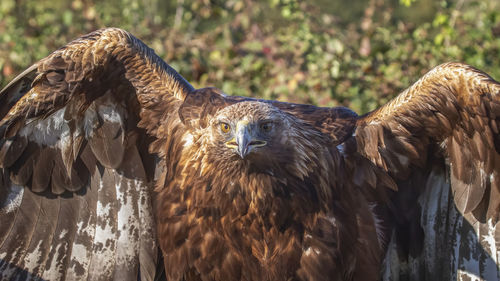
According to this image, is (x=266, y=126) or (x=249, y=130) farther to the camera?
(x=266, y=126)

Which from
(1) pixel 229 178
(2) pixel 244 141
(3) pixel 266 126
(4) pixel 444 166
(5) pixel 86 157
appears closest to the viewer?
(2) pixel 244 141

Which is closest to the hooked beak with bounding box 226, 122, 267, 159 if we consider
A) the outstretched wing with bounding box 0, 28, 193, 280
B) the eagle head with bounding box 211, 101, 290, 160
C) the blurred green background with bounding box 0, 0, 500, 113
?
the eagle head with bounding box 211, 101, 290, 160

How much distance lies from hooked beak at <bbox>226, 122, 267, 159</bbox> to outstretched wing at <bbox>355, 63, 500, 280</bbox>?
0.83 m

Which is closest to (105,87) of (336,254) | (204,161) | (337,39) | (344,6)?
(204,161)

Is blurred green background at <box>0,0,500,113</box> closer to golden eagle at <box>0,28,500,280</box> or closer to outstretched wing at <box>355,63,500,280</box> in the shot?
outstretched wing at <box>355,63,500,280</box>

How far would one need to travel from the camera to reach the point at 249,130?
13.1 ft

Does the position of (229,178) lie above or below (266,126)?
below

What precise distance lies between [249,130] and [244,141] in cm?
8

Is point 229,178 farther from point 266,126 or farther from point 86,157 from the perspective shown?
point 86,157

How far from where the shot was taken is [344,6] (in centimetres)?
1909

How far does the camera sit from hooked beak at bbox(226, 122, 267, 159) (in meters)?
3.95

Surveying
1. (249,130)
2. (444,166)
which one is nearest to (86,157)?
(249,130)

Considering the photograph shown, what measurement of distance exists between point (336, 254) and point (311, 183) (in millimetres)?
454

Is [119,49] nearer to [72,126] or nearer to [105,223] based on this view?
[72,126]
